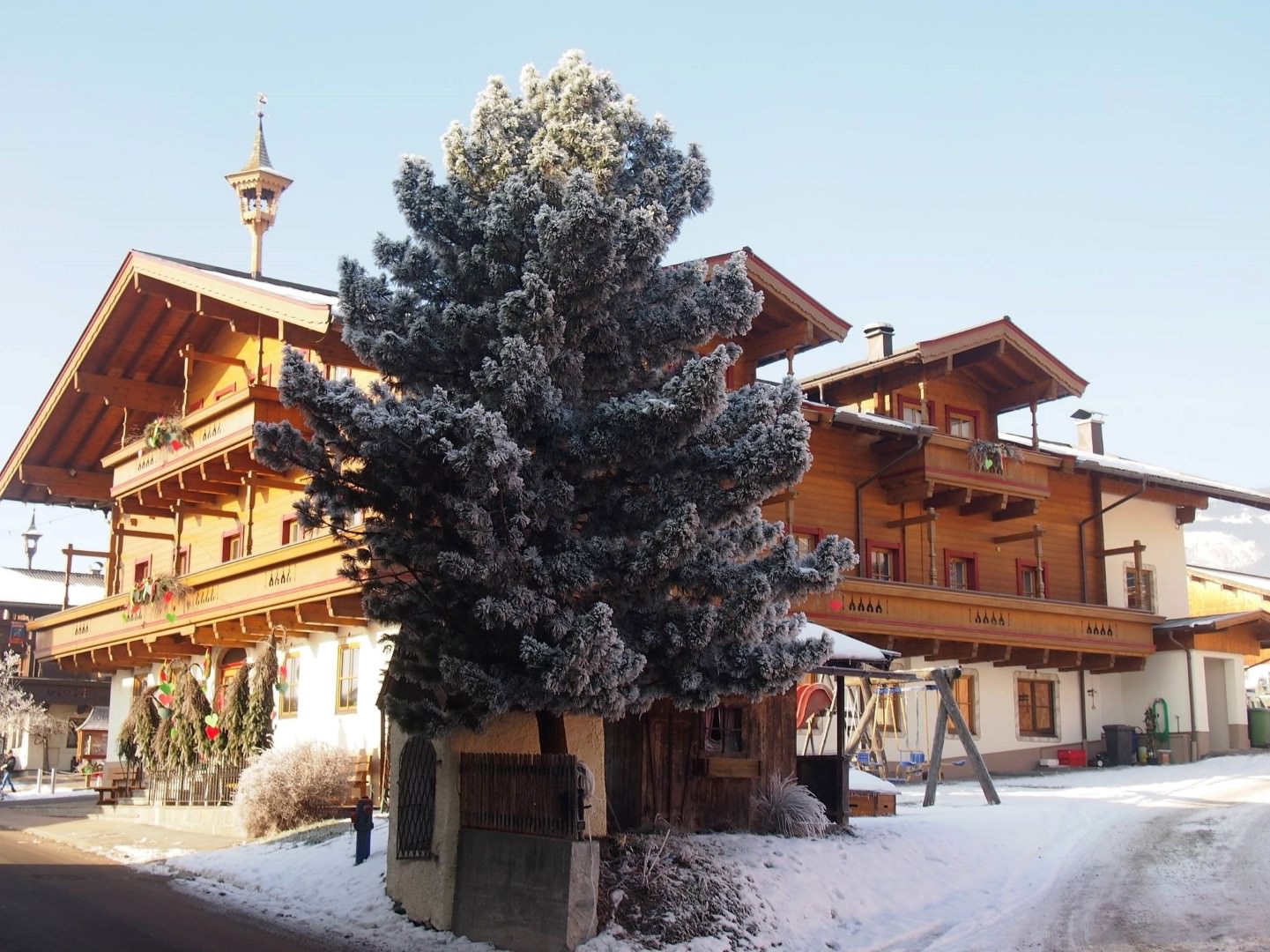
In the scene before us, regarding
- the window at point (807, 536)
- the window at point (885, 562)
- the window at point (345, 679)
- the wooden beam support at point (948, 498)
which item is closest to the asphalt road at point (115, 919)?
the window at point (345, 679)

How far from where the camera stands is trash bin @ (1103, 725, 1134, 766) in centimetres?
3164

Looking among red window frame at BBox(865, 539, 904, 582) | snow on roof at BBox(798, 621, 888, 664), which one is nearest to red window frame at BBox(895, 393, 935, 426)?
red window frame at BBox(865, 539, 904, 582)

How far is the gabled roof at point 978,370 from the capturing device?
29344 mm

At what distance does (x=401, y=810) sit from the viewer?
1423cm

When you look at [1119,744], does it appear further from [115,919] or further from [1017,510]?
[115,919]

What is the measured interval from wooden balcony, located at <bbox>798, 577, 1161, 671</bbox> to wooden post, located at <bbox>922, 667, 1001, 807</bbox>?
14.8 ft

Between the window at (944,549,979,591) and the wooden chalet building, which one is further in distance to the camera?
the window at (944,549,979,591)

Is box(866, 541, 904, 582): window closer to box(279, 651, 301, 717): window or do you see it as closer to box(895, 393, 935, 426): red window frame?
box(895, 393, 935, 426): red window frame

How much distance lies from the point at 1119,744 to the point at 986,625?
20.3ft

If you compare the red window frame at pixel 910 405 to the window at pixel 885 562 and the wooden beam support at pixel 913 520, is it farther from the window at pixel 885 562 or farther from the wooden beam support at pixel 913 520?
the window at pixel 885 562

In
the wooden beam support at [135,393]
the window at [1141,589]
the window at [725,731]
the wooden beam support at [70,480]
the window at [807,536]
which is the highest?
the wooden beam support at [135,393]

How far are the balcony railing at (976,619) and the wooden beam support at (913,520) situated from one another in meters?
2.08

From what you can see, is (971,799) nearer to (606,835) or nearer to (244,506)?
(606,835)

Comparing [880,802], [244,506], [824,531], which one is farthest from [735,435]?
[244,506]
